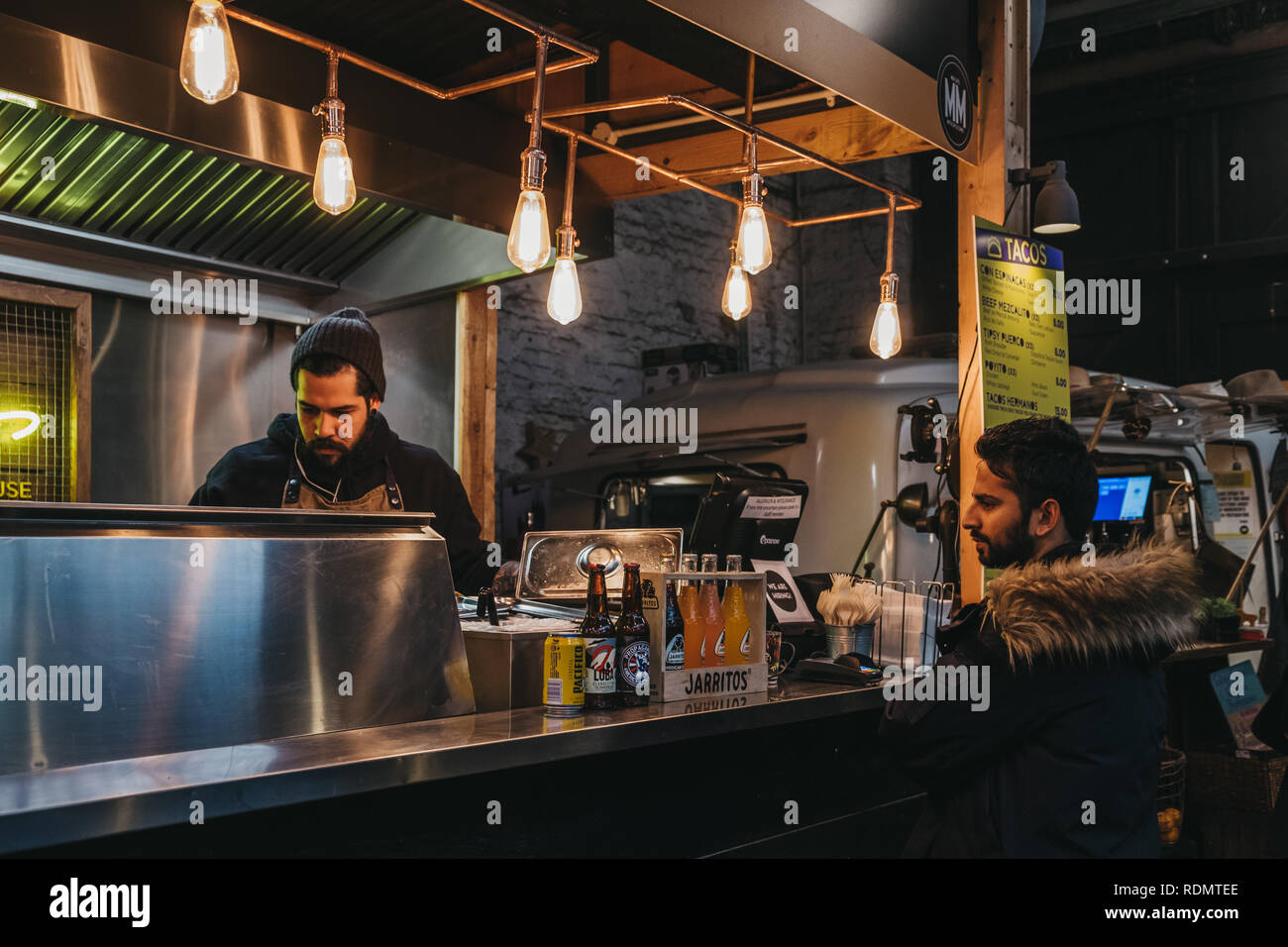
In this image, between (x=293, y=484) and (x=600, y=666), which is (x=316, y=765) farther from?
(x=293, y=484)

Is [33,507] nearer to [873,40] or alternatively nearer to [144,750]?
[144,750]

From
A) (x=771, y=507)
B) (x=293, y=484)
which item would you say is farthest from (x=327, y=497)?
(x=771, y=507)

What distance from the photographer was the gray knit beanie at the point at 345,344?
3.26m

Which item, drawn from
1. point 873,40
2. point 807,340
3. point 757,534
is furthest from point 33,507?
point 807,340

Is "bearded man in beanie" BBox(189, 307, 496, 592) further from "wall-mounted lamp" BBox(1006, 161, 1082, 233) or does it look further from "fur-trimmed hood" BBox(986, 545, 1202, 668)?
"wall-mounted lamp" BBox(1006, 161, 1082, 233)

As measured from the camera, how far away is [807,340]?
1026cm

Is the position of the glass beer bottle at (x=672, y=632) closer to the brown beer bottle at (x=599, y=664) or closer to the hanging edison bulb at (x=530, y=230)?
the brown beer bottle at (x=599, y=664)

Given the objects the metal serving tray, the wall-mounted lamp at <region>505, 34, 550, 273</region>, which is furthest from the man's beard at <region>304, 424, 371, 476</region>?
the wall-mounted lamp at <region>505, 34, 550, 273</region>

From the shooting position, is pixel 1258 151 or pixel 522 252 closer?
pixel 522 252

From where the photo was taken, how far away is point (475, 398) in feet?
15.9

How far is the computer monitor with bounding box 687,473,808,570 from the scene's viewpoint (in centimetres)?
331

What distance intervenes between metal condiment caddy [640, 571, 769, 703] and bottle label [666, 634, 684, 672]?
1 centimetres

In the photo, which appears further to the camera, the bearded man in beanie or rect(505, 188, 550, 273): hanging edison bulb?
the bearded man in beanie
